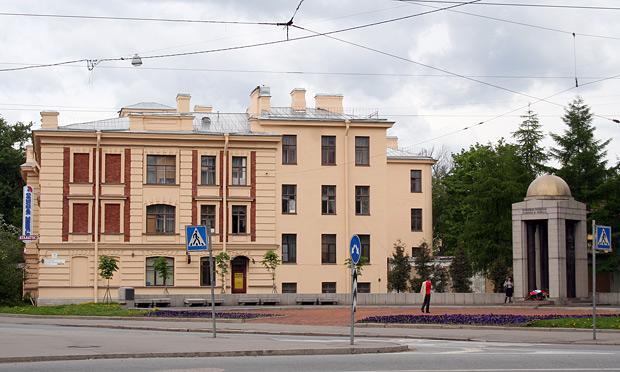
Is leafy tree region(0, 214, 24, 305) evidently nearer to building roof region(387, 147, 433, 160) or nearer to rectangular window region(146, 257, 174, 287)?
rectangular window region(146, 257, 174, 287)

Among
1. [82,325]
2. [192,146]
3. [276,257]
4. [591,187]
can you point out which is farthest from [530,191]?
[82,325]

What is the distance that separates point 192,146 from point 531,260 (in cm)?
2306

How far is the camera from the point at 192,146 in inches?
2527

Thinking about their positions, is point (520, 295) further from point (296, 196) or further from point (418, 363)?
point (418, 363)

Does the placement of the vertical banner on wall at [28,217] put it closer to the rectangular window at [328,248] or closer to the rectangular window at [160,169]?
the rectangular window at [160,169]

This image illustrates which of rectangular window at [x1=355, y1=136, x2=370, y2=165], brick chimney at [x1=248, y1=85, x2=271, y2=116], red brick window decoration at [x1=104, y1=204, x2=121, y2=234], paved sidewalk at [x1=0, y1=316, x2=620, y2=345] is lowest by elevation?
paved sidewalk at [x1=0, y1=316, x2=620, y2=345]

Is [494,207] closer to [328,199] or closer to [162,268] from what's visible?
[328,199]

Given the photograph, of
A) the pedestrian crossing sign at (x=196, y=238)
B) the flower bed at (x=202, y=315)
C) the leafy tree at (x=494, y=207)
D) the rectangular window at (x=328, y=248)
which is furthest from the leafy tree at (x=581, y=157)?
the pedestrian crossing sign at (x=196, y=238)

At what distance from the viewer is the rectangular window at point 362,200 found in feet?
220

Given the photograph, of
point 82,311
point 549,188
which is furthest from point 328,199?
point 82,311

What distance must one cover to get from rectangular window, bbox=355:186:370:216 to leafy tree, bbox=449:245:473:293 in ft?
25.2

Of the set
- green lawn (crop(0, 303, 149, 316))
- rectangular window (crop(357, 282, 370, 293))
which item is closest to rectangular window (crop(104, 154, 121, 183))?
green lawn (crop(0, 303, 149, 316))

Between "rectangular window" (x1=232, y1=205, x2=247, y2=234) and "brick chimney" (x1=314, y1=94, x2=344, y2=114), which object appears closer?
"rectangular window" (x1=232, y1=205, x2=247, y2=234)

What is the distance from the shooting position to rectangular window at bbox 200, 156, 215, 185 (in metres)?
64.5
